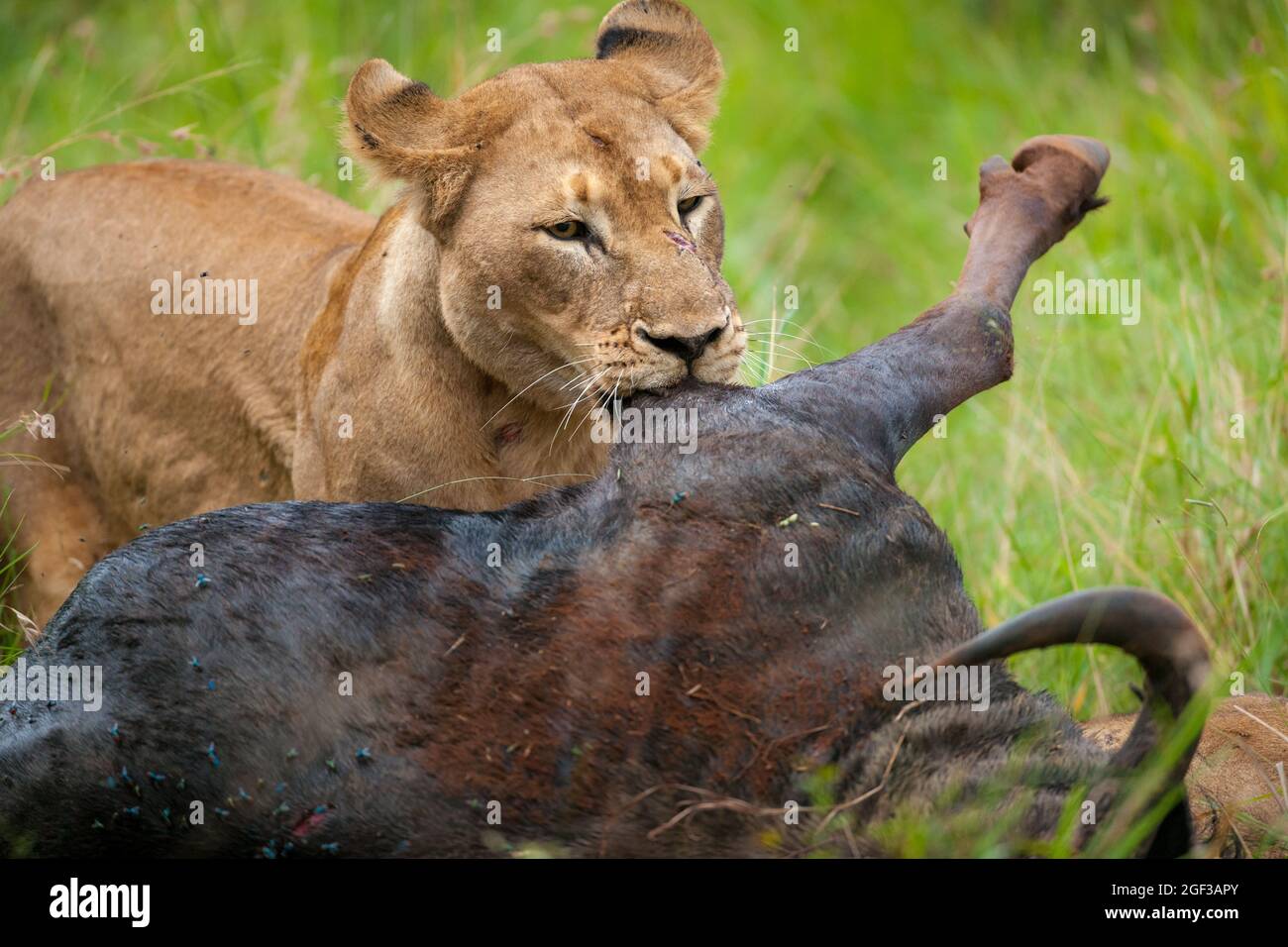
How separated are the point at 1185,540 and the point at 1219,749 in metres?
1.66

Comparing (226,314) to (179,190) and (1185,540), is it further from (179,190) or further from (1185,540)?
(1185,540)

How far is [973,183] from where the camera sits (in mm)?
9695

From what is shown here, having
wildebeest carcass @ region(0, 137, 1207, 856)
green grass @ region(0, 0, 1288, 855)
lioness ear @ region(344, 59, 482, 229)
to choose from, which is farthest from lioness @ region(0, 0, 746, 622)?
wildebeest carcass @ region(0, 137, 1207, 856)

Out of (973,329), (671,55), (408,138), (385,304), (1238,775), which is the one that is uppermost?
(671,55)

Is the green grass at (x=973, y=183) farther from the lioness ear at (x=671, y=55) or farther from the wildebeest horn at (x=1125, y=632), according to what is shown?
the wildebeest horn at (x=1125, y=632)

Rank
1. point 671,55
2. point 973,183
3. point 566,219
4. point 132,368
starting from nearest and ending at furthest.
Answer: point 566,219
point 671,55
point 132,368
point 973,183

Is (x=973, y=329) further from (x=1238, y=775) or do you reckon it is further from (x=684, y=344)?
(x=1238, y=775)

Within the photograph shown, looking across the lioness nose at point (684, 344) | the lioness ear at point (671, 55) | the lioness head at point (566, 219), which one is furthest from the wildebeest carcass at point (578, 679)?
the lioness ear at point (671, 55)

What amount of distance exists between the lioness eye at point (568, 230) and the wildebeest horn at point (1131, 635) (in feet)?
5.95

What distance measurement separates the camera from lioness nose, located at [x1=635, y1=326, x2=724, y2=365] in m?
3.94

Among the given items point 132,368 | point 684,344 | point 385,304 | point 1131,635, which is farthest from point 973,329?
point 132,368

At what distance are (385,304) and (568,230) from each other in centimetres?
74
